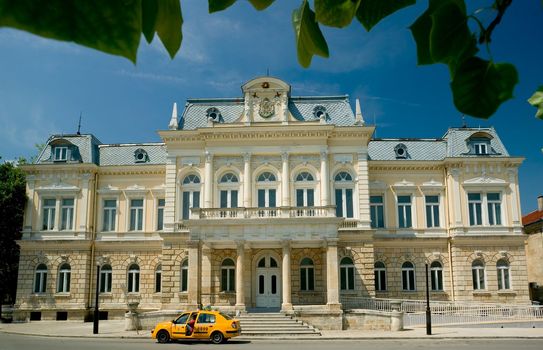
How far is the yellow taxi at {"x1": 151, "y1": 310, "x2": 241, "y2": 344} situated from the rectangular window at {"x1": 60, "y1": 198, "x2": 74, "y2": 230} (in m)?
14.5

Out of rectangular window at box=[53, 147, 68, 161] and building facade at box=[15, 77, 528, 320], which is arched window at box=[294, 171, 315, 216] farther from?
rectangular window at box=[53, 147, 68, 161]

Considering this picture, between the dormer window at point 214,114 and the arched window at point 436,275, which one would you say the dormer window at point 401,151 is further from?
the dormer window at point 214,114

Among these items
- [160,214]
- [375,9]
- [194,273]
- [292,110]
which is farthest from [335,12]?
[160,214]

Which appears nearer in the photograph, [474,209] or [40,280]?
[474,209]

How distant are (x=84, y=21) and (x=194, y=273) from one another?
88.7 feet

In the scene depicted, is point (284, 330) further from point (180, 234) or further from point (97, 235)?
point (97, 235)

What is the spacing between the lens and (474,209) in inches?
1249

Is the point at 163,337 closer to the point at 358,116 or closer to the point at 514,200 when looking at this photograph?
the point at 358,116

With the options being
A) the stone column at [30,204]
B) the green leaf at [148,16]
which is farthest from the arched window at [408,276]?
the green leaf at [148,16]

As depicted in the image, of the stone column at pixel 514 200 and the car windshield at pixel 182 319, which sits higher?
the stone column at pixel 514 200

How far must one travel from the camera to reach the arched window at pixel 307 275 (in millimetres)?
29344

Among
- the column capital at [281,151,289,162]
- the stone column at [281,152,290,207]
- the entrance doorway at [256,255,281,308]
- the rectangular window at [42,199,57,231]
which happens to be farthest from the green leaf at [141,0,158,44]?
the rectangular window at [42,199,57,231]

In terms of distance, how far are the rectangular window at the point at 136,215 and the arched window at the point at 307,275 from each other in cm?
1126

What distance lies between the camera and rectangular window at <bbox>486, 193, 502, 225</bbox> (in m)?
31.5
